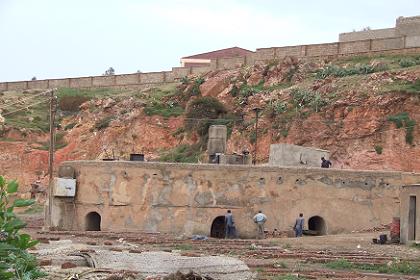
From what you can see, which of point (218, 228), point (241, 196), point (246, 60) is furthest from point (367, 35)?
point (241, 196)

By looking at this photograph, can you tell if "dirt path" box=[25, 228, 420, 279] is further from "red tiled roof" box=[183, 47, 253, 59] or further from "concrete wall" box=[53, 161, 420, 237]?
"red tiled roof" box=[183, 47, 253, 59]

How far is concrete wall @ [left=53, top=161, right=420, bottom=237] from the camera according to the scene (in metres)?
27.2

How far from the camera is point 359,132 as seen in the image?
4266cm

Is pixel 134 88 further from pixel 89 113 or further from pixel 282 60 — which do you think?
pixel 282 60

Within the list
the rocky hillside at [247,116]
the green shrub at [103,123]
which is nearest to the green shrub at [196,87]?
the rocky hillside at [247,116]

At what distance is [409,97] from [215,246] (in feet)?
74.8

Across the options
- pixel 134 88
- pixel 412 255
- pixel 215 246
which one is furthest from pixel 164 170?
pixel 134 88

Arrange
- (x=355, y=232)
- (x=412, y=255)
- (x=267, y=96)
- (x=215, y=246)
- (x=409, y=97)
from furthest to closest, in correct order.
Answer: (x=267, y=96)
(x=409, y=97)
(x=355, y=232)
(x=215, y=246)
(x=412, y=255)

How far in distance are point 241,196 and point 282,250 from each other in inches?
222

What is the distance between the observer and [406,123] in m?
41.5

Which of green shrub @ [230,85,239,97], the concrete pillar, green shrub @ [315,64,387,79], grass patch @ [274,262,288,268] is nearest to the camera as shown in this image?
grass patch @ [274,262,288,268]

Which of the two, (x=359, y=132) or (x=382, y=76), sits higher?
(x=382, y=76)

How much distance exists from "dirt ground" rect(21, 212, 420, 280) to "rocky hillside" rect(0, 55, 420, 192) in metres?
16.3

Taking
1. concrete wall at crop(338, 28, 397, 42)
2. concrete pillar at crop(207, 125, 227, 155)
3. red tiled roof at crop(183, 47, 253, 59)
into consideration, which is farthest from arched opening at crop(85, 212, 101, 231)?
red tiled roof at crop(183, 47, 253, 59)
